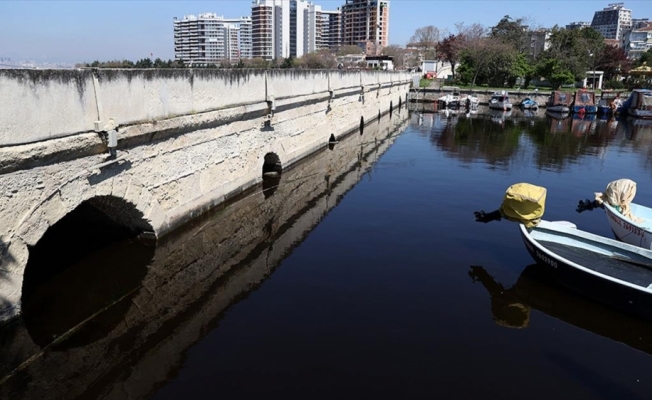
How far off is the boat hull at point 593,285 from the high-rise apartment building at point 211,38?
334 ft

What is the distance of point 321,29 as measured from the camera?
162875 mm

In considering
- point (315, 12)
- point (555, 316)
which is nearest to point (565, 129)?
point (555, 316)

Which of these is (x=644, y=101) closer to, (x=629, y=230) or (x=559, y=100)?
(x=559, y=100)

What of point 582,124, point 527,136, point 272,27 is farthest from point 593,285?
point 272,27

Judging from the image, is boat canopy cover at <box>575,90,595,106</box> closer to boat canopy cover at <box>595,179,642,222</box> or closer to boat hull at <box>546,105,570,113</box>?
boat hull at <box>546,105,570,113</box>

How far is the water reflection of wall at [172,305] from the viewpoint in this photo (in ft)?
21.0

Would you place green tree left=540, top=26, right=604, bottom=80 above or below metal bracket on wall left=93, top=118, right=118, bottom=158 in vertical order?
above

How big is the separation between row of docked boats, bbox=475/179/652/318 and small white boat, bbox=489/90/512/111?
4195 cm

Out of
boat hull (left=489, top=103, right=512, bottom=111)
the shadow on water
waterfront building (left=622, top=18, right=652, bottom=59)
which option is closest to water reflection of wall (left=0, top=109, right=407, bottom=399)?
the shadow on water

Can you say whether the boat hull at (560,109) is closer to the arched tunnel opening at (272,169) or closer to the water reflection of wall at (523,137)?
the water reflection of wall at (523,137)

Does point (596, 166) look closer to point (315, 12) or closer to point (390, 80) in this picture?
point (390, 80)

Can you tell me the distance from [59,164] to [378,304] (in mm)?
5635

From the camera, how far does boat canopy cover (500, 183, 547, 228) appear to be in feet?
31.7

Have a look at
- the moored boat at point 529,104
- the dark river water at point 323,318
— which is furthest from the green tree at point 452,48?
the dark river water at point 323,318
